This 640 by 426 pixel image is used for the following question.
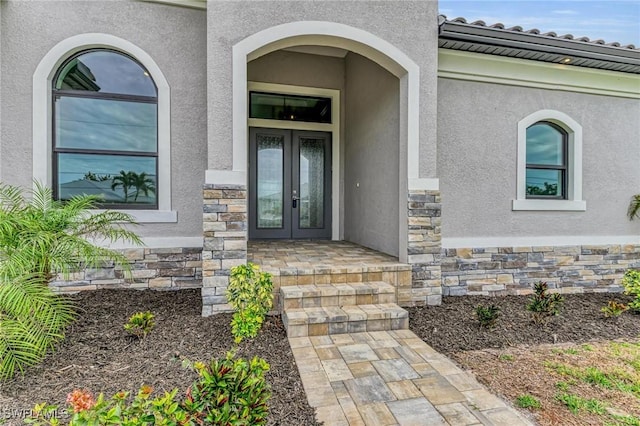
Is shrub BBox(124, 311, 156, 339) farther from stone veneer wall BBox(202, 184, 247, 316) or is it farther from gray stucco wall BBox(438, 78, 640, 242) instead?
gray stucco wall BBox(438, 78, 640, 242)

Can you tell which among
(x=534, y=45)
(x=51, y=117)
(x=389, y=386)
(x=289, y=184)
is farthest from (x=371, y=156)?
(x=51, y=117)

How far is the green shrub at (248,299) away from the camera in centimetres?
347

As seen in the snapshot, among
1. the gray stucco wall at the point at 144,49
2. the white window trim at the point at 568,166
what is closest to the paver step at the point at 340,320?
the gray stucco wall at the point at 144,49

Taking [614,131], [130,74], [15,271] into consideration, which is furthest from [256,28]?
[614,131]

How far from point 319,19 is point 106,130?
356 cm

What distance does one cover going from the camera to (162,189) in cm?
506

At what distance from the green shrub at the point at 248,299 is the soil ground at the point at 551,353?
6.17 feet

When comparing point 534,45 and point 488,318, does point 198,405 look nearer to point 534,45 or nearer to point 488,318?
point 488,318

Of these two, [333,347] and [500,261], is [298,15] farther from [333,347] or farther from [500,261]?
[500,261]

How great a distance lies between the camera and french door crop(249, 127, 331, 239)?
7.63m

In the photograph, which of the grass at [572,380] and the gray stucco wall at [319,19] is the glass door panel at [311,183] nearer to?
the gray stucco wall at [319,19]

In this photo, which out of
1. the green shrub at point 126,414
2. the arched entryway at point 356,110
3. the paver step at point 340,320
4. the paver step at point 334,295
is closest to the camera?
the green shrub at point 126,414

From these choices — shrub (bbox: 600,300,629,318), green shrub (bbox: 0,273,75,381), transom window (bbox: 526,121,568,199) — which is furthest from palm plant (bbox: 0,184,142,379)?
transom window (bbox: 526,121,568,199)

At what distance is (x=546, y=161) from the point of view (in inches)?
244
